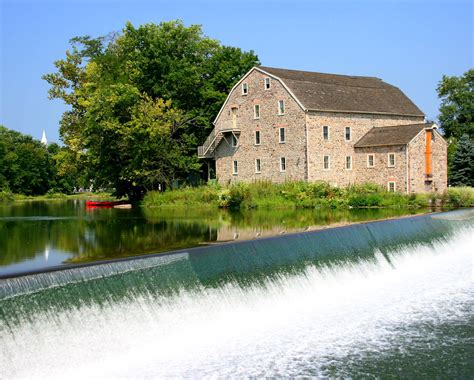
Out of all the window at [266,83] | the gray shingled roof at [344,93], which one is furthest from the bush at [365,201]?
the window at [266,83]

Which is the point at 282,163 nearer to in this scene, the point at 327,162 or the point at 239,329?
the point at 327,162

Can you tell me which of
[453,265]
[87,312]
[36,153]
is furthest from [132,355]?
[36,153]

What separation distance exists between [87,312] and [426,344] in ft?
22.2

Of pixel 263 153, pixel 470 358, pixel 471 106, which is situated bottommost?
pixel 470 358

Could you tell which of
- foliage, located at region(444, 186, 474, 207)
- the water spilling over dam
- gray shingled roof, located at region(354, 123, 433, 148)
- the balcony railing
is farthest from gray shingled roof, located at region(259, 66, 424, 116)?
the water spilling over dam

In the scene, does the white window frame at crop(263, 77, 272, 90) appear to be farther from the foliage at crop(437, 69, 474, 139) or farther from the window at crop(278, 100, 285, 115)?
the foliage at crop(437, 69, 474, 139)

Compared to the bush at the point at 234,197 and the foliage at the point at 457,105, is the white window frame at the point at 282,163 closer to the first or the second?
the bush at the point at 234,197

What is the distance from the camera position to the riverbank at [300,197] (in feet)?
127

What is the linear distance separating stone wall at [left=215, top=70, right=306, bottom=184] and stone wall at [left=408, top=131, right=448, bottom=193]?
25.4ft

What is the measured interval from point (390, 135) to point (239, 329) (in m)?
35.1

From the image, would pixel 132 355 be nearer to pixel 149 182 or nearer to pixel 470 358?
pixel 470 358

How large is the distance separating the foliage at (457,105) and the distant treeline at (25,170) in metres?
46.9

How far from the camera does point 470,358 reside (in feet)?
38.2

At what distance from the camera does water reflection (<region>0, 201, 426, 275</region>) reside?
18.5 metres
